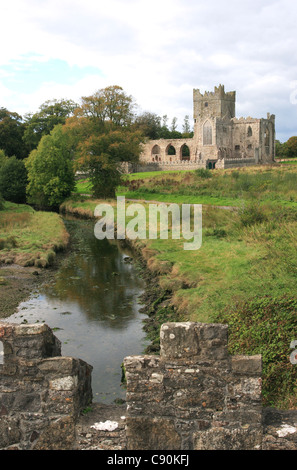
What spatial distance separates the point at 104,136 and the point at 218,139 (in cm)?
4504

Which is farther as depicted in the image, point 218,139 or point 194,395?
point 218,139

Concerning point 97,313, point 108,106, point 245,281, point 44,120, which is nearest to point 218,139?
point 44,120

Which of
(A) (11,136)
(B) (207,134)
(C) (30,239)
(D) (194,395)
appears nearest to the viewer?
(D) (194,395)

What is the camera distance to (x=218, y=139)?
82562 mm

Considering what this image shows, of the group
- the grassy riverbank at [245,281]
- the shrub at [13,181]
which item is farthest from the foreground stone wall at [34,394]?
the shrub at [13,181]

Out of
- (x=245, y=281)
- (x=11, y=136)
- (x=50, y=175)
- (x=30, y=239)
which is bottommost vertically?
(x=30, y=239)

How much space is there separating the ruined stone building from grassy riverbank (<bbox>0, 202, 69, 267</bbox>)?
173 feet

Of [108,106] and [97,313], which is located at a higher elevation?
[108,106]

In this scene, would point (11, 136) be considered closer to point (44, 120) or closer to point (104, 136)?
point (44, 120)

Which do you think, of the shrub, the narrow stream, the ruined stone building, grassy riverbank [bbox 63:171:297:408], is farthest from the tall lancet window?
the narrow stream

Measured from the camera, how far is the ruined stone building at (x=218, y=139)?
82625 mm

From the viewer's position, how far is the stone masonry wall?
4.19 metres

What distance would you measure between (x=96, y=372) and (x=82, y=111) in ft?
122

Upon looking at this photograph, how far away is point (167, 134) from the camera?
95.8 m
